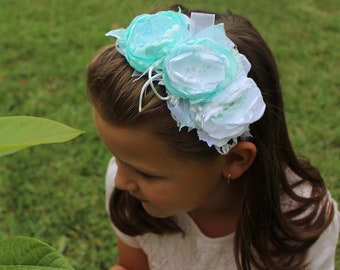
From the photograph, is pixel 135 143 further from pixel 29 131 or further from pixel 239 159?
pixel 29 131

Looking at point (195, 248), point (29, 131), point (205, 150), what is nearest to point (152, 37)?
point (205, 150)

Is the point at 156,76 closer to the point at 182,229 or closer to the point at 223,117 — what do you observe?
the point at 223,117

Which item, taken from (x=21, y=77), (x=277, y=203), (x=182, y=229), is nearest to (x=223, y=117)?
(x=277, y=203)

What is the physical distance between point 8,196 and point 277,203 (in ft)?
4.82

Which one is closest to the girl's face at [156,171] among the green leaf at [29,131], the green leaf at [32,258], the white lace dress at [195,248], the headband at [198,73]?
the headband at [198,73]

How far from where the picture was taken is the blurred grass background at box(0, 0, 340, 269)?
2.55 metres

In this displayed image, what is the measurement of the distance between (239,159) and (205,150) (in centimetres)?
13

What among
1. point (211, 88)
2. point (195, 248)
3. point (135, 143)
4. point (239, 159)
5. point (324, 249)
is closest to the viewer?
point (211, 88)

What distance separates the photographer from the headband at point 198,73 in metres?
1.17

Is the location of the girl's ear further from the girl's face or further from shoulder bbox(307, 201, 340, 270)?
shoulder bbox(307, 201, 340, 270)

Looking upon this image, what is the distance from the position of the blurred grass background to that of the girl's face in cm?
38

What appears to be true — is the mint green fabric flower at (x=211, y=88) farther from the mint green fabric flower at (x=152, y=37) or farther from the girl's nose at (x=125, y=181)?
the girl's nose at (x=125, y=181)

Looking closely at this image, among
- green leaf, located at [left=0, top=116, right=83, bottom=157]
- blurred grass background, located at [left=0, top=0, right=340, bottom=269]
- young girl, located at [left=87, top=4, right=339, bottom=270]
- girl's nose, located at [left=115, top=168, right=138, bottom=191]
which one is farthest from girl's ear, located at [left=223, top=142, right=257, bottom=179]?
green leaf, located at [left=0, top=116, right=83, bottom=157]

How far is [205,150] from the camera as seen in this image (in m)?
1.33
